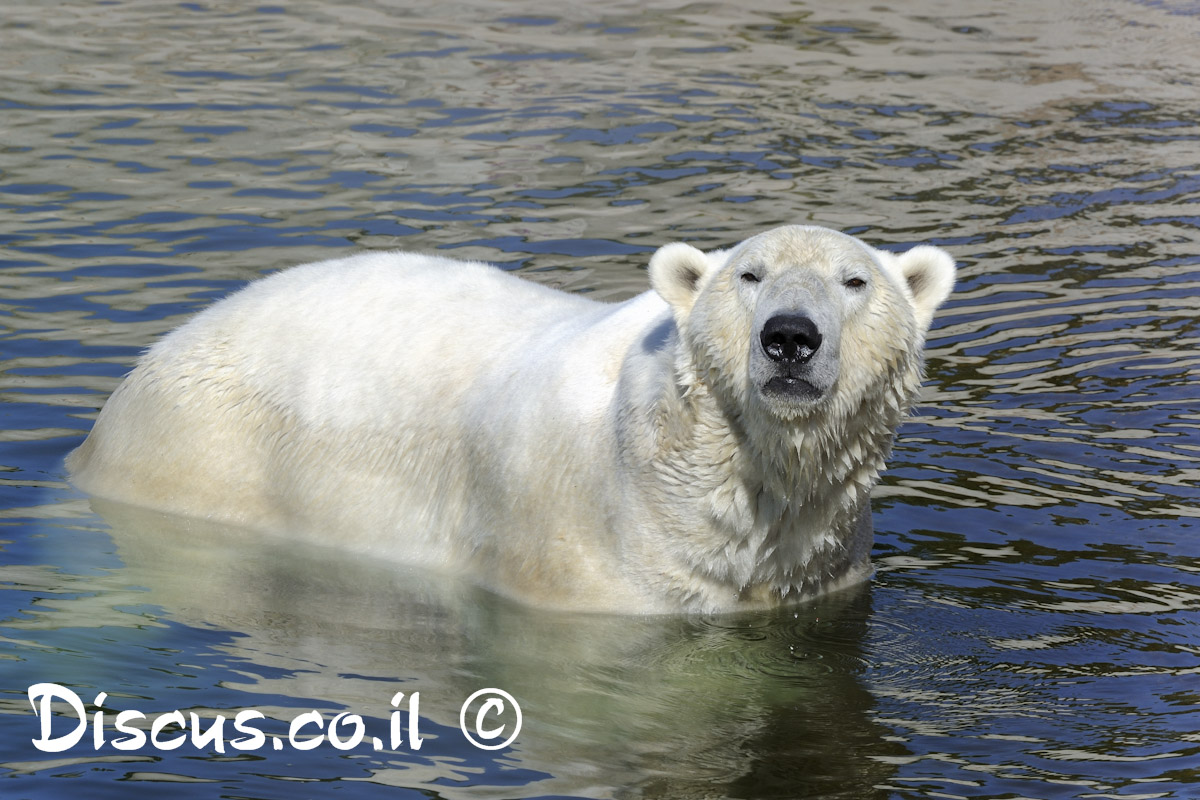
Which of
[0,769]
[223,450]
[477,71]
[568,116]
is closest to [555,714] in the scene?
[0,769]

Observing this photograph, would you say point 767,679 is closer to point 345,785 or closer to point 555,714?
point 555,714

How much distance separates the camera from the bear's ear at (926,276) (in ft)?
16.0

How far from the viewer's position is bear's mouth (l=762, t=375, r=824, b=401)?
4.39m

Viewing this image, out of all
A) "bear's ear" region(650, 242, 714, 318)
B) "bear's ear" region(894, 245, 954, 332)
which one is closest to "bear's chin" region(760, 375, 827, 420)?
"bear's ear" region(650, 242, 714, 318)

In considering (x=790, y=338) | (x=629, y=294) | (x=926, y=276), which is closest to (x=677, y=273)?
(x=790, y=338)

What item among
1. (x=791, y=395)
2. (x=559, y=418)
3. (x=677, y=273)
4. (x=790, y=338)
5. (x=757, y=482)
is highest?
(x=677, y=273)

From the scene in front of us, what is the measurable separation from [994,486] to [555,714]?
253 cm

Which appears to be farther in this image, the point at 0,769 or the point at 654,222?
the point at 654,222

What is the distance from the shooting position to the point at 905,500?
245 inches

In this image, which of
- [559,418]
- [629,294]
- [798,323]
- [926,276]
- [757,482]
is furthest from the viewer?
[629,294]

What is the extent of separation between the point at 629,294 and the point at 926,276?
3767 millimetres

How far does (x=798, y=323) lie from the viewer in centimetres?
431

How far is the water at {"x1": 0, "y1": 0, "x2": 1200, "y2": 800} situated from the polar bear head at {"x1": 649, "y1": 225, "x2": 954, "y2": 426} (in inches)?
34.1

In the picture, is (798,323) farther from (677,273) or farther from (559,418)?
(559,418)
